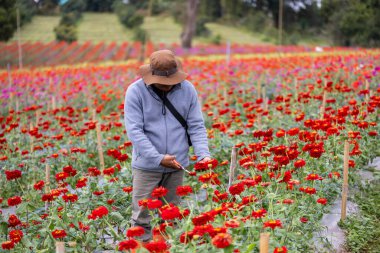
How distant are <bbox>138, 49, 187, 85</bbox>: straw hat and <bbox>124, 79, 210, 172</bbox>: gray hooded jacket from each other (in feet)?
0.32

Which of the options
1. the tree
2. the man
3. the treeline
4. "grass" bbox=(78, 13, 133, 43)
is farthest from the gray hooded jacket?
"grass" bbox=(78, 13, 133, 43)

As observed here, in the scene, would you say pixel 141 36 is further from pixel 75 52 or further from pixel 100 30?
pixel 75 52

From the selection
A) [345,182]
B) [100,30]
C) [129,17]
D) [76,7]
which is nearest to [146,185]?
[345,182]

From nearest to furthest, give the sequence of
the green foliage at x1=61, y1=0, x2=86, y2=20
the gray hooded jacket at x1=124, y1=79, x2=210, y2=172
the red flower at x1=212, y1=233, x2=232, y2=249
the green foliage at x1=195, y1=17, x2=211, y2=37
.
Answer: the red flower at x1=212, y1=233, x2=232, y2=249, the gray hooded jacket at x1=124, y1=79, x2=210, y2=172, the green foliage at x1=61, y1=0, x2=86, y2=20, the green foliage at x1=195, y1=17, x2=211, y2=37

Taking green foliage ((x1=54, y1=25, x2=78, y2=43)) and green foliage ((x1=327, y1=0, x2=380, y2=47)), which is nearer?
green foliage ((x1=327, y1=0, x2=380, y2=47))

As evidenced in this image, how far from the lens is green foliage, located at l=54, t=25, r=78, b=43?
2312 cm

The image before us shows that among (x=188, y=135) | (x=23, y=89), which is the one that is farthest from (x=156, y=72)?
(x=23, y=89)

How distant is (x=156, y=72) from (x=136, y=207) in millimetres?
910

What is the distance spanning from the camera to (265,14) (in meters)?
29.0

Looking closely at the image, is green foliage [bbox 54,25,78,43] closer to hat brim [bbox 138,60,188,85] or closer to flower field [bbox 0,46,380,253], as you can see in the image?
flower field [bbox 0,46,380,253]

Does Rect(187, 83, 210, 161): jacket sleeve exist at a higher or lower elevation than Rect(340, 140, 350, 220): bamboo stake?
higher

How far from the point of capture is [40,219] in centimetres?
323

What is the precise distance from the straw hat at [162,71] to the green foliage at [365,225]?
1731 millimetres

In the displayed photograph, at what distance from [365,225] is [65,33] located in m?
22.4
